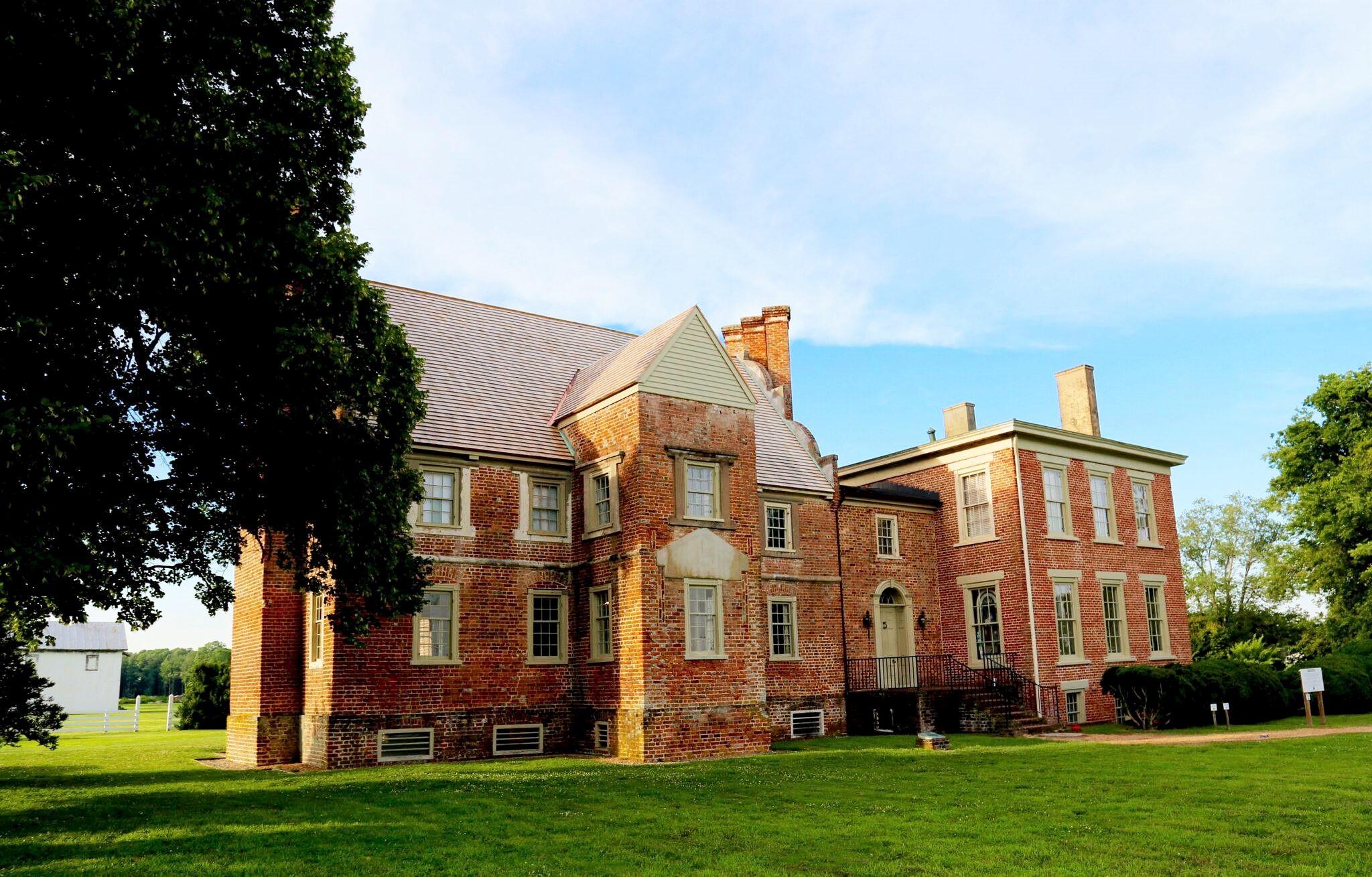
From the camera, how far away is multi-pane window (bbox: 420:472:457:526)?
846 inches

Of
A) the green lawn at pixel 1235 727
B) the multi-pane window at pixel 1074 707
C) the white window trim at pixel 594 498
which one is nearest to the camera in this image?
the white window trim at pixel 594 498

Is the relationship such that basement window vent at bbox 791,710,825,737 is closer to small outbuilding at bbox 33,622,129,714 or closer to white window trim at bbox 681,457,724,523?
white window trim at bbox 681,457,724,523

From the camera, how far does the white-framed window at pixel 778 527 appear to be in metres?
26.2

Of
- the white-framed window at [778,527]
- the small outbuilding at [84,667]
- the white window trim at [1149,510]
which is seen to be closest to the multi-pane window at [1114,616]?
the white window trim at [1149,510]

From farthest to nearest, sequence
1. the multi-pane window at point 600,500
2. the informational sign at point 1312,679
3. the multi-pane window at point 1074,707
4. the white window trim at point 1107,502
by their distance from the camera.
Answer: the white window trim at point 1107,502, the multi-pane window at point 1074,707, the informational sign at point 1312,679, the multi-pane window at point 600,500

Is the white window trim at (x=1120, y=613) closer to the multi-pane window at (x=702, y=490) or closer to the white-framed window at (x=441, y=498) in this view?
the multi-pane window at (x=702, y=490)

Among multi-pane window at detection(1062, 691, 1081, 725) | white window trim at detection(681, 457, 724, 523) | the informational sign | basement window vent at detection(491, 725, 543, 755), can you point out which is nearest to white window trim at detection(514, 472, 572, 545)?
white window trim at detection(681, 457, 724, 523)

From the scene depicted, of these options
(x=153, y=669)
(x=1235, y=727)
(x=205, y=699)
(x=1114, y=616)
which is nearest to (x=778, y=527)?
(x=1114, y=616)

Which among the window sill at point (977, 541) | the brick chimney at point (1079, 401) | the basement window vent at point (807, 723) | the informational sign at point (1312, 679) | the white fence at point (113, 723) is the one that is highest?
the brick chimney at point (1079, 401)

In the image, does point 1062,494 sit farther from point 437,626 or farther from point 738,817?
point 738,817

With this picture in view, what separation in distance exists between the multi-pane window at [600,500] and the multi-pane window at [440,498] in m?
3.12

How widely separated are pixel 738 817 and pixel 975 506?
1887cm

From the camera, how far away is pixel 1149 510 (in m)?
31.8

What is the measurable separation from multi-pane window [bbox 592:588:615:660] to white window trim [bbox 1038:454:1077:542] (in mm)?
13314
